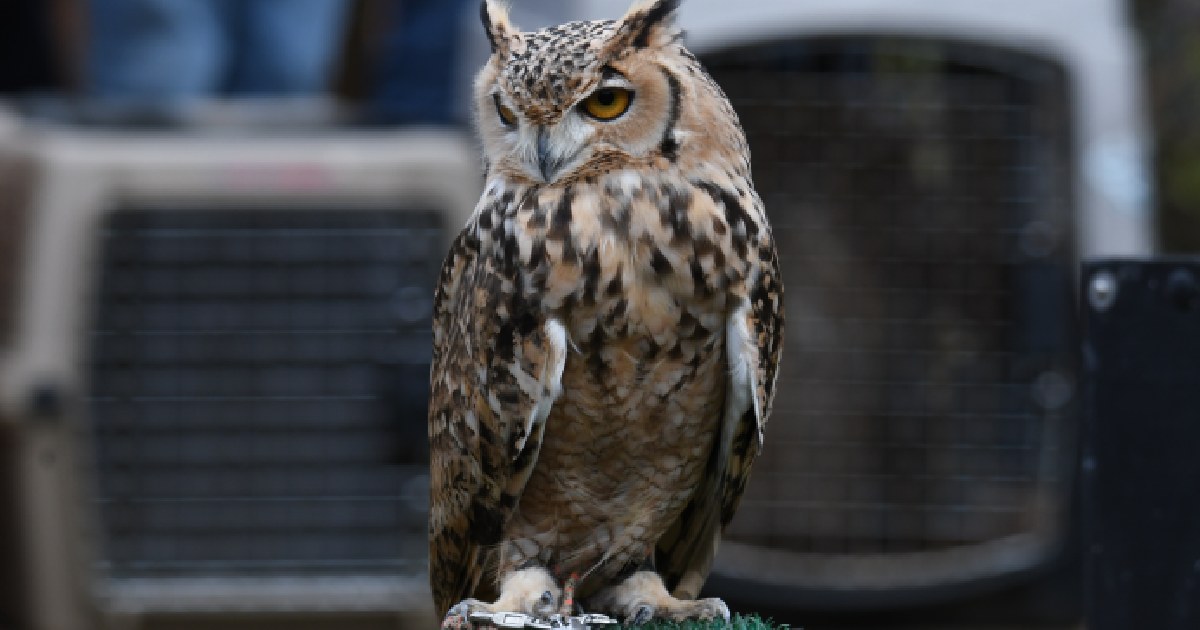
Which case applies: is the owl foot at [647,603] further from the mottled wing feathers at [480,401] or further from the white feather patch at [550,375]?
the white feather patch at [550,375]

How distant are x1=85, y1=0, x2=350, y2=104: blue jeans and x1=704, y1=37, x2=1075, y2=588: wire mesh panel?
143 cm

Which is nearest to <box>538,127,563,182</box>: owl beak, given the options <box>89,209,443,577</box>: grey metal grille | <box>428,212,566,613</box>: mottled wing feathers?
<box>428,212,566,613</box>: mottled wing feathers

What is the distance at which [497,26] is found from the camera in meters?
1.83

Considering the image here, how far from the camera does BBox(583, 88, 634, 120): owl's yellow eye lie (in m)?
1.75

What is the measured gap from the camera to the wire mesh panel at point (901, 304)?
384 cm

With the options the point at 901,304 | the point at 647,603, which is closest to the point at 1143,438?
the point at 647,603

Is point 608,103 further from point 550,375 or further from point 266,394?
point 266,394

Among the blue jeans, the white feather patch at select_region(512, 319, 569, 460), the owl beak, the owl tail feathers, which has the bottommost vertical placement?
the white feather patch at select_region(512, 319, 569, 460)

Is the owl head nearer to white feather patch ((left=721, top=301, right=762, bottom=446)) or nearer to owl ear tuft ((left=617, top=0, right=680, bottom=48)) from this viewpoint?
owl ear tuft ((left=617, top=0, right=680, bottom=48))

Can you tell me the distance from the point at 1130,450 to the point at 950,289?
209cm

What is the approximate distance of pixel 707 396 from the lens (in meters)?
1.85

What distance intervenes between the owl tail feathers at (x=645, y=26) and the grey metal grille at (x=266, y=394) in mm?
1992

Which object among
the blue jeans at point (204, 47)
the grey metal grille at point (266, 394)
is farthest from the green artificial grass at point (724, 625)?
the blue jeans at point (204, 47)

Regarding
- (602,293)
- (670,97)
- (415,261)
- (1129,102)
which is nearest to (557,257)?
(602,293)
